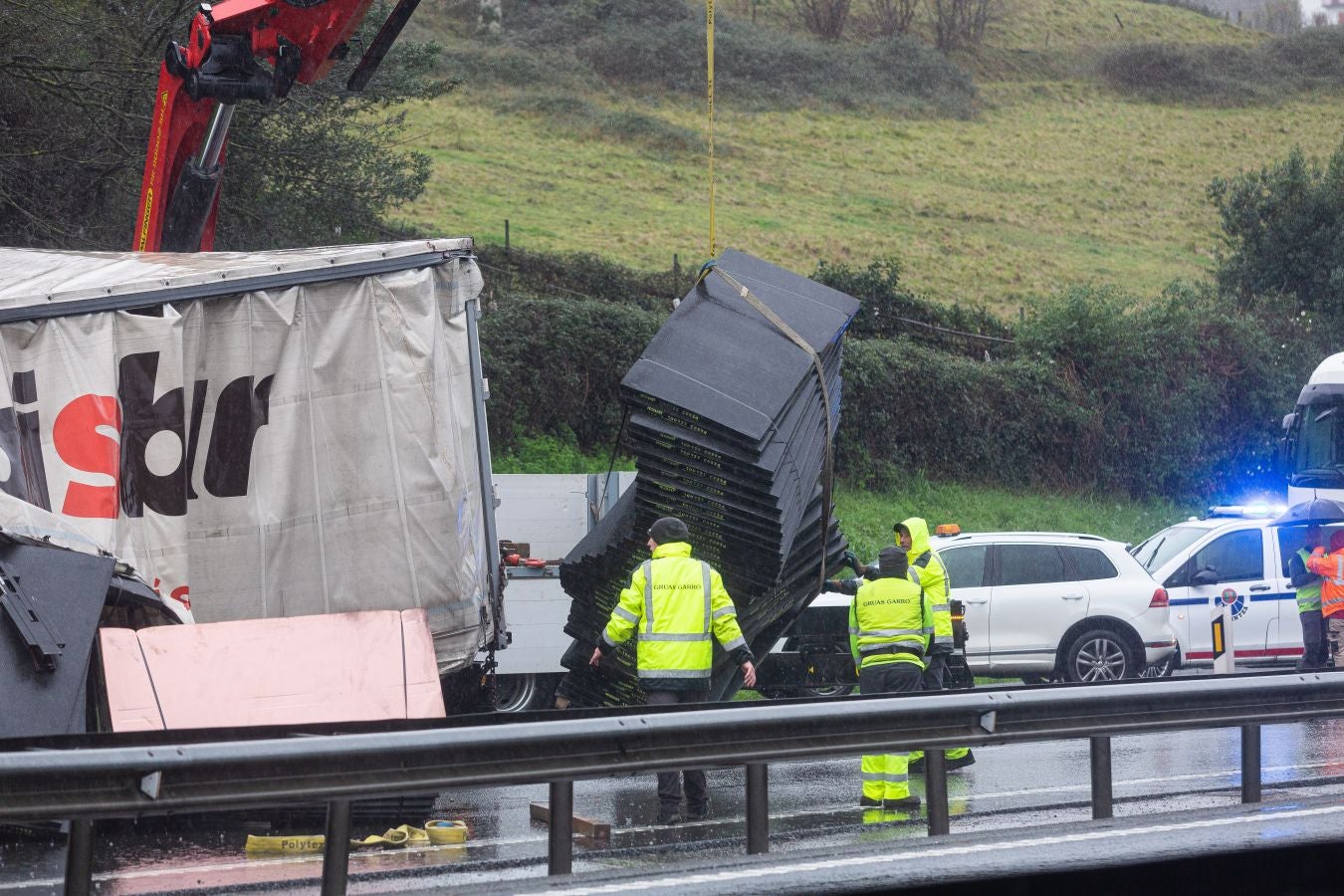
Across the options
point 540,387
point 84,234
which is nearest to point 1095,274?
point 540,387

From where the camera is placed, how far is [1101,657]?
50.0ft

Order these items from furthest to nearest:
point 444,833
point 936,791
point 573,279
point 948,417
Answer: point 573,279 → point 948,417 → point 444,833 → point 936,791

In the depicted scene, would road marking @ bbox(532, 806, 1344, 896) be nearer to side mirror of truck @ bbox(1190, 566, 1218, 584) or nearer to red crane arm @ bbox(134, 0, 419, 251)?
red crane arm @ bbox(134, 0, 419, 251)

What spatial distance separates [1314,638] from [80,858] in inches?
480

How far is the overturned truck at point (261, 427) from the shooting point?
8609 mm

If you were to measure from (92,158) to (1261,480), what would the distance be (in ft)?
72.6

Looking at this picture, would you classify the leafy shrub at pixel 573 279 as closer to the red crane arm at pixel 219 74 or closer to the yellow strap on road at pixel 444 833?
the red crane arm at pixel 219 74

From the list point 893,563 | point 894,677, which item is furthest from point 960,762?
point 893,563

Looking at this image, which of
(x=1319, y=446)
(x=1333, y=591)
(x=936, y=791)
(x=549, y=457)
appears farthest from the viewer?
(x=549, y=457)

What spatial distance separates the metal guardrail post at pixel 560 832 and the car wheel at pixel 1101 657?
34.2ft

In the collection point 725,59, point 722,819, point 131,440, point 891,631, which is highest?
point 725,59

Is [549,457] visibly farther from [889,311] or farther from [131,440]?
[131,440]

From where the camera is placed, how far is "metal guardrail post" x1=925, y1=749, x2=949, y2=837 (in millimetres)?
6652

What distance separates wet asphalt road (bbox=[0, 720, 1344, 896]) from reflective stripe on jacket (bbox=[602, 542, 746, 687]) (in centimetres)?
90
